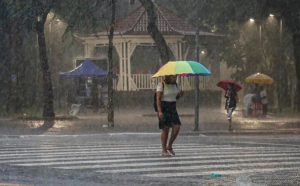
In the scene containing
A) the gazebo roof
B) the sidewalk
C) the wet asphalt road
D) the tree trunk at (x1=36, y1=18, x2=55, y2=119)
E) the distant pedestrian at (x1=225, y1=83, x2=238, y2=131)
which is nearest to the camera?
the wet asphalt road

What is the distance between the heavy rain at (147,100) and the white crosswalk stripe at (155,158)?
0.02 metres

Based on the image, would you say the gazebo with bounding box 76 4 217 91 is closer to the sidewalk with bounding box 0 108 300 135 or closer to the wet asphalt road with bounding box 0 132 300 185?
the sidewalk with bounding box 0 108 300 135

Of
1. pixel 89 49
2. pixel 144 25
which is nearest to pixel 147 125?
pixel 144 25

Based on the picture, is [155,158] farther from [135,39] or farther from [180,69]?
[135,39]

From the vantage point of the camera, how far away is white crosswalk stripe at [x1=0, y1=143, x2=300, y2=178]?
1289cm

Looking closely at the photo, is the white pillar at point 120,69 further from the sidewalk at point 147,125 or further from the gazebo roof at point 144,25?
the sidewalk at point 147,125

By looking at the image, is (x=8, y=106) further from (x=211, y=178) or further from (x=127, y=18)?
(x=211, y=178)

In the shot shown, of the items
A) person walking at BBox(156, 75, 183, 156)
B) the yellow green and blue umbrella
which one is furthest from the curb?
person walking at BBox(156, 75, 183, 156)

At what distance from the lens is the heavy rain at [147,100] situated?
13.2m

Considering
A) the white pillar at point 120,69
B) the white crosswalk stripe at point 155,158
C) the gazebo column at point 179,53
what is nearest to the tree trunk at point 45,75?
the white pillar at point 120,69

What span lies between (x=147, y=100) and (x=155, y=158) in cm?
2650

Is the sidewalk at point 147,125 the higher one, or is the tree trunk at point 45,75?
the tree trunk at point 45,75

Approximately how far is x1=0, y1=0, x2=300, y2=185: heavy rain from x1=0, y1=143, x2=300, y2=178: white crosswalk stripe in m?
0.02

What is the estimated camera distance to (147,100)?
41406 millimetres
